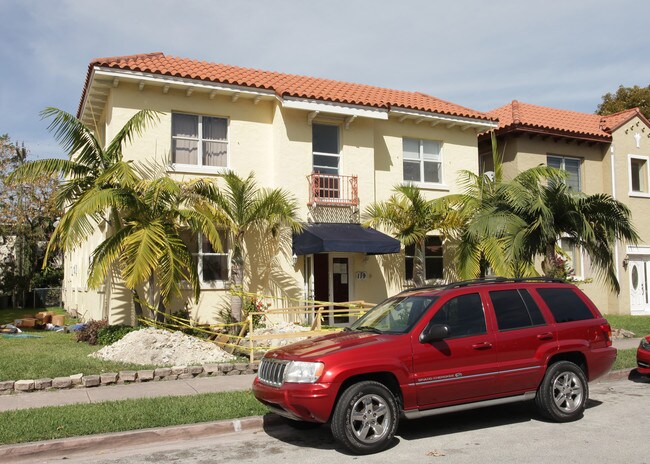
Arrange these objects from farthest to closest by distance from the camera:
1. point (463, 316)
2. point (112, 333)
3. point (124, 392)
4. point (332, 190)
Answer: point (332, 190)
point (112, 333)
point (124, 392)
point (463, 316)

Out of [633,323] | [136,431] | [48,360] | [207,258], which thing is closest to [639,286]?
[633,323]

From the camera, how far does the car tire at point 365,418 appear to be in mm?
6312

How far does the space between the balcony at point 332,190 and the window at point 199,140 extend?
2384mm

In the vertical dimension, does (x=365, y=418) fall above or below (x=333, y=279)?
below

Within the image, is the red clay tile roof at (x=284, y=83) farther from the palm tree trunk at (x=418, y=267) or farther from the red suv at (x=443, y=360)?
the red suv at (x=443, y=360)

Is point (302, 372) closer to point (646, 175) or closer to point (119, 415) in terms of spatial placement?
point (119, 415)

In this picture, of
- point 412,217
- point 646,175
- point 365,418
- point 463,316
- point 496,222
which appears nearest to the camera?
point 365,418

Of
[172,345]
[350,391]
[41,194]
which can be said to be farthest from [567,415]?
[41,194]

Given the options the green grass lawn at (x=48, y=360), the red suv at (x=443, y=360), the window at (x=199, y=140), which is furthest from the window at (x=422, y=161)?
the red suv at (x=443, y=360)

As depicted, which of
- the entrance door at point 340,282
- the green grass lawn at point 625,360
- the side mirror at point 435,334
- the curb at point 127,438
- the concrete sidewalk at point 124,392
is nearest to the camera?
the curb at point 127,438

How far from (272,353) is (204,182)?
25.1ft

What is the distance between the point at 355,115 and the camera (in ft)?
53.4

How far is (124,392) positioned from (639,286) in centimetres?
1937

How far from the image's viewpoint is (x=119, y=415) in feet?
24.8
